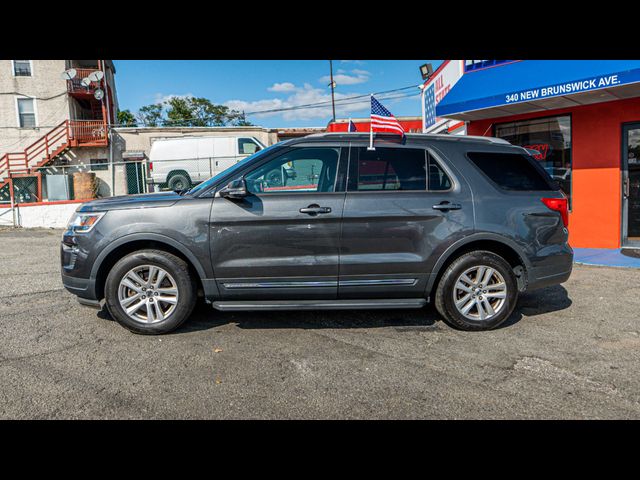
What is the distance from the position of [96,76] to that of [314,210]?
1054 inches

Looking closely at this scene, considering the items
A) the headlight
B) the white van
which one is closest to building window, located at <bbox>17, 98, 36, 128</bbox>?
the white van

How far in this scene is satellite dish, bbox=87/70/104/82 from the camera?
25.8 m

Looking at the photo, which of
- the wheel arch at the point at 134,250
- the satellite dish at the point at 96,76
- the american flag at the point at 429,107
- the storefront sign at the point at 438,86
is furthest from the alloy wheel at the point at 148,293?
the satellite dish at the point at 96,76

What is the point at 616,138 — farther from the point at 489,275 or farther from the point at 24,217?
the point at 24,217

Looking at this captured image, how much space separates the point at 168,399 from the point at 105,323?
2007 mm

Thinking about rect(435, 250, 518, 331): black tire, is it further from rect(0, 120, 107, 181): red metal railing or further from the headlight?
rect(0, 120, 107, 181): red metal railing

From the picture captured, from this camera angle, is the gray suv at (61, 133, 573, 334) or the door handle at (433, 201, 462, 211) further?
the door handle at (433, 201, 462, 211)

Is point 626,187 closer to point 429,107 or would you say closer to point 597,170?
point 597,170

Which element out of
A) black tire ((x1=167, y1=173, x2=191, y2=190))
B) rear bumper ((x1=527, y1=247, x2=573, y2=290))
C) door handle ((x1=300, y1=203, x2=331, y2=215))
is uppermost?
black tire ((x1=167, y1=173, x2=191, y2=190))

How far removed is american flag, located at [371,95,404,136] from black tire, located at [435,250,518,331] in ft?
4.76

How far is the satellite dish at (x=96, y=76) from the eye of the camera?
25.8 meters

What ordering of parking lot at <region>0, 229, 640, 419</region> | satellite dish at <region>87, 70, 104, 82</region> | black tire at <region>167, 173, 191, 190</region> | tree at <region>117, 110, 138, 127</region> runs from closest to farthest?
parking lot at <region>0, 229, 640, 419</region> → black tire at <region>167, 173, 191, 190</region> → satellite dish at <region>87, 70, 104, 82</region> → tree at <region>117, 110, 138, 127</region>
